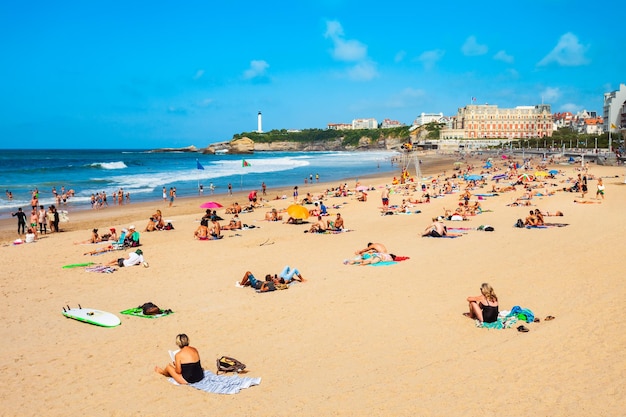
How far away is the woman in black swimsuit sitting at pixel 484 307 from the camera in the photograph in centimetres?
748

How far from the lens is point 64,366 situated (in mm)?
6367

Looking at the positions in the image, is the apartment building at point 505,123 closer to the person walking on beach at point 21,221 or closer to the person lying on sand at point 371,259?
the person walking on beach at point 21,221

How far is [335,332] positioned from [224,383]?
6.88ft

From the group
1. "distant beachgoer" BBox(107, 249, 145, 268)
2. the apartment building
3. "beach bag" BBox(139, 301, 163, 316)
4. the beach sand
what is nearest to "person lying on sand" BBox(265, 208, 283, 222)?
the beach sand

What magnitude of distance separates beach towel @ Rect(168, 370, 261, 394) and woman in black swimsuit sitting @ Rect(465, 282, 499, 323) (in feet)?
11.4

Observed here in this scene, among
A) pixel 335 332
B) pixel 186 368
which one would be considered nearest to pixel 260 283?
pixel 335 332

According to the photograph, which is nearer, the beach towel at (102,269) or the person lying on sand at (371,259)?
the beach towel at (102,269)

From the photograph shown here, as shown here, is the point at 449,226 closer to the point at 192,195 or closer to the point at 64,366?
the point at 64,366

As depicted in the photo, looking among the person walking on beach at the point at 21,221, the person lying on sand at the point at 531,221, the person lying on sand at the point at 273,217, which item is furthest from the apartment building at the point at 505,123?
the person walking on beach at the point at 21,221

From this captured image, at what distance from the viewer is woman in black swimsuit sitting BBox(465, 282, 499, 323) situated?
7.48 meters

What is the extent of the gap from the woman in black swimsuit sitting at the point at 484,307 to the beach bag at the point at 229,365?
3.53 m

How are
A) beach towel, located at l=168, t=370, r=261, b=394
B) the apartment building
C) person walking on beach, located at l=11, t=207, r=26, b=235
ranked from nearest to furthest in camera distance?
1. beach towel, located at l=168, t=370, r=261, b=394
2. person walking on beach, located at l=11, t=207, r=26, b=235
3. the apartment building

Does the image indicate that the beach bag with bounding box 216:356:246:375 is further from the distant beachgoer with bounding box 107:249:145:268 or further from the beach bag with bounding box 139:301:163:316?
the distant beachgoer with bounding box 107:249:145:268

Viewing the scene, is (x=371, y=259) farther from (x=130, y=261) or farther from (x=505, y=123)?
(x=505, y=123)
